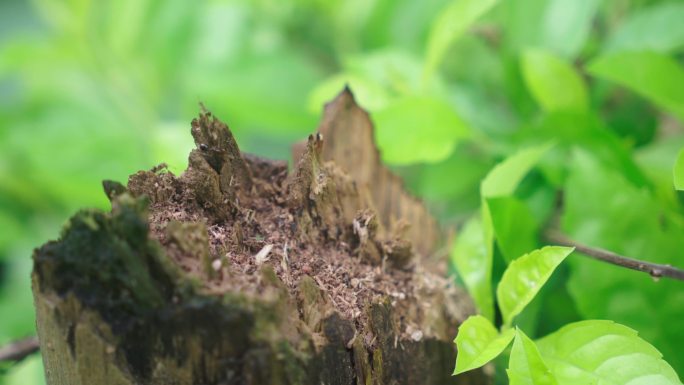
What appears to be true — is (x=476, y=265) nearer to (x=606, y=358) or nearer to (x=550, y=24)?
(x=606, y=358)

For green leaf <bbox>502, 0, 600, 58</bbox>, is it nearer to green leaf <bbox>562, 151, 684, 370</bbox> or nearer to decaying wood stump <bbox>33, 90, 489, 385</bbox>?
green leaf <bbox>562, 151, 684, 370</bbox>

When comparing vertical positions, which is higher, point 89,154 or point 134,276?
point 89,154

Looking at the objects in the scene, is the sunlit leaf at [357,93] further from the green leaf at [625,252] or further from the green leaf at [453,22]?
the green leaf at [625,252]

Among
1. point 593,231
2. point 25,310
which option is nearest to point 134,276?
point 593,231

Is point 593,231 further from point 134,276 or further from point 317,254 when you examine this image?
point 134,276

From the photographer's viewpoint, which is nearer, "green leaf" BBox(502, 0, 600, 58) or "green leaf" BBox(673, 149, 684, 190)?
"green leaf" BBox(673, 149, 684, 190)

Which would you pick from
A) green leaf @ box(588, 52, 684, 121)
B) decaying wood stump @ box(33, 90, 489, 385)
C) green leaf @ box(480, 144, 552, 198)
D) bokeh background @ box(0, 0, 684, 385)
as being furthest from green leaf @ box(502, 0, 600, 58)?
decaying wood stump @ box(33, 90, 489, 385)

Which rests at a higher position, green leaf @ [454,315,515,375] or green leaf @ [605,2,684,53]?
green leaf @ [605,2,684,53]
